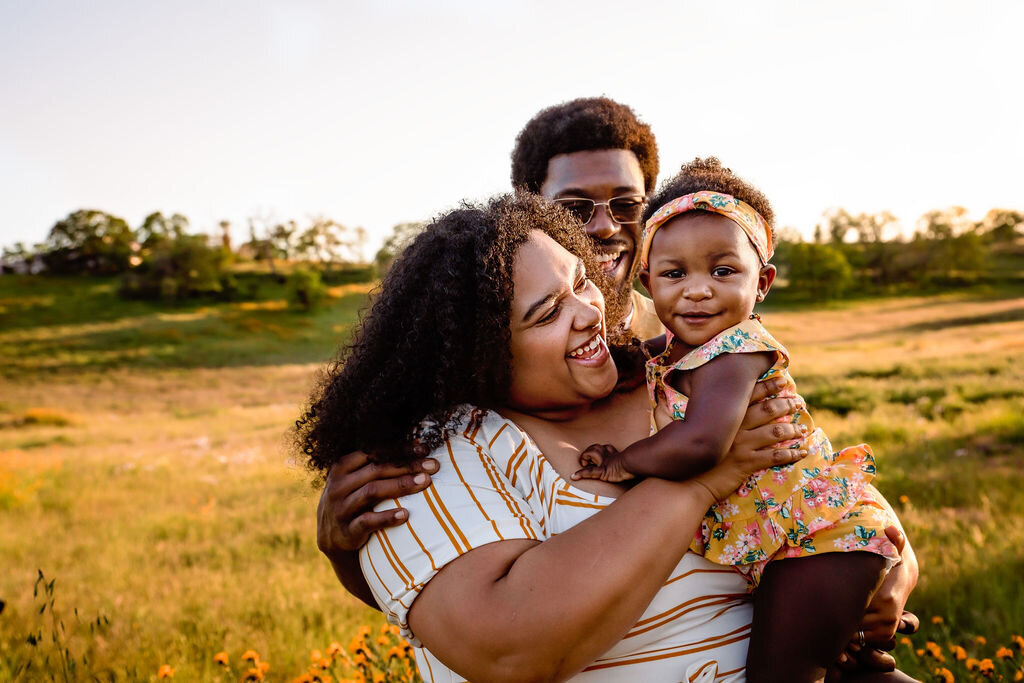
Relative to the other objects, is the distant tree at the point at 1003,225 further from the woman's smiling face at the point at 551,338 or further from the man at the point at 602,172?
the woman's smiling face at the point at 551,338

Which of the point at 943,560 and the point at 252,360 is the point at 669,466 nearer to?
the point at 943,560

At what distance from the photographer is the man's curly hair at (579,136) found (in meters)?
4.11

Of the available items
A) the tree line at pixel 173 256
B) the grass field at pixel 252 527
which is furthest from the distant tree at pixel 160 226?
the grass field at pixel 252 527

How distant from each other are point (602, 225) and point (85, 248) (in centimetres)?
8133

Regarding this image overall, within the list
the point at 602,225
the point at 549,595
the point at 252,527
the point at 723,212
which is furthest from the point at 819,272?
the point at 549,595

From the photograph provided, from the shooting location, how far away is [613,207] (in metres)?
3.91

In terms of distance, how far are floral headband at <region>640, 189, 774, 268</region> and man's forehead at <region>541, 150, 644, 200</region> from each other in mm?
1386

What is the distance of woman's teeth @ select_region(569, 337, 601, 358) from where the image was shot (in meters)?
2.36

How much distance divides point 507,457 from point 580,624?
0.61 metres

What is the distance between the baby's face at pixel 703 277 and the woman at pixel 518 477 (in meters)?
0.27

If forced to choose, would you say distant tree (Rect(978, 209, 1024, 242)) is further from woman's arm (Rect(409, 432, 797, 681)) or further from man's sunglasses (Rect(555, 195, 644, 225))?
woman's arm (Rect(409, 432, 797, 681))

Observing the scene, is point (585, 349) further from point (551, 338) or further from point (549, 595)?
point (549, 595)

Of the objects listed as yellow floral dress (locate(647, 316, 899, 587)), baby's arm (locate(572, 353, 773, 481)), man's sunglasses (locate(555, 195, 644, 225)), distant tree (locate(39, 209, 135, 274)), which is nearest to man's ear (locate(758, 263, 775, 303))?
yellow floral dress (locate(647, 316, 899, 587))

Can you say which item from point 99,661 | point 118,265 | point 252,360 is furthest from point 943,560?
point 118,265
